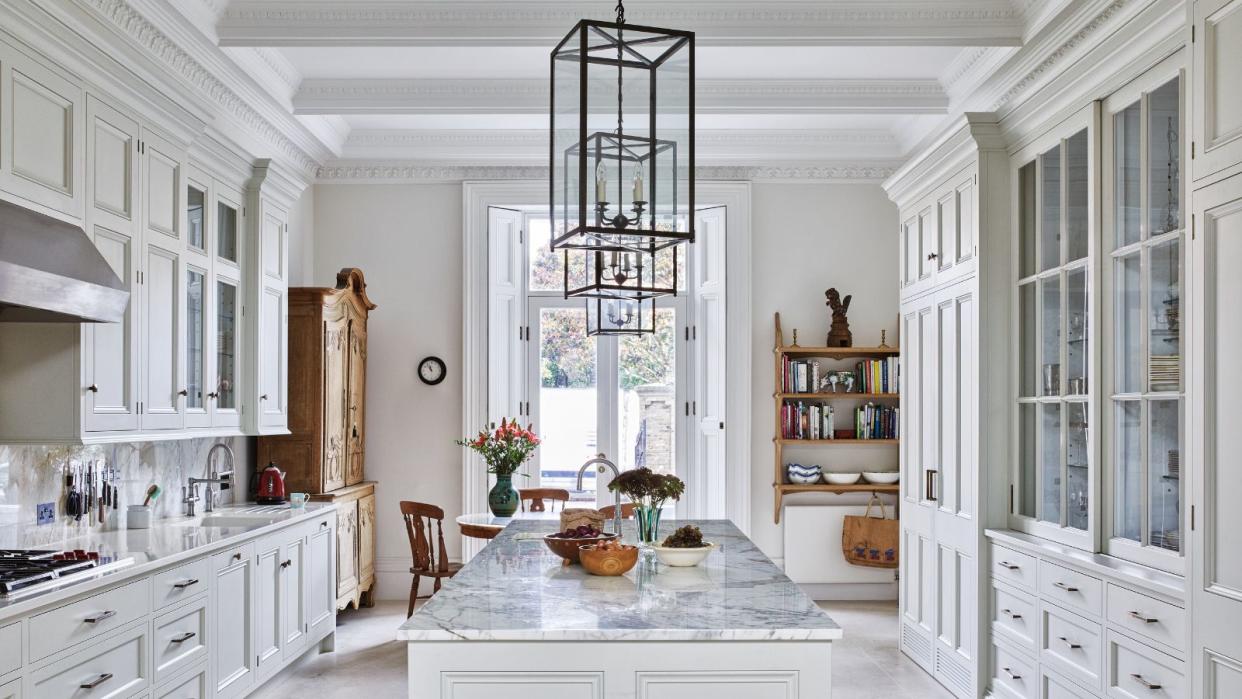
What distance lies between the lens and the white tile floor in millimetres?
4965

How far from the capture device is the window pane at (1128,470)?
355 centimetres

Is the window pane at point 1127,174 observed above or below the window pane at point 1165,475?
above

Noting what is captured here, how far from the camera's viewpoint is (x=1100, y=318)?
3807 mm

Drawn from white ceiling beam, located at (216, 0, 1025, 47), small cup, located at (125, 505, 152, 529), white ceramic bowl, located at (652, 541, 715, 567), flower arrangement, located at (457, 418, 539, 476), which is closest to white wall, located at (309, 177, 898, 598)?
flower arrangement, located at (457, 418, 539, 476)

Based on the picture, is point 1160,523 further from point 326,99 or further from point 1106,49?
point 326,99

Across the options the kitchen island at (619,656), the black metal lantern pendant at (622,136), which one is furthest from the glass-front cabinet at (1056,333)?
the black metal lantern pendant at (622,136)

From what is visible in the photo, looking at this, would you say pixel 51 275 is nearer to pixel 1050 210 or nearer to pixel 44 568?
pixel 44 568

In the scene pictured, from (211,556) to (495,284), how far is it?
357 centimetres

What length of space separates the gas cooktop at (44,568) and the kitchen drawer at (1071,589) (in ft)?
11.2

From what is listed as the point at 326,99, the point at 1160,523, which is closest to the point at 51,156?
the point at 326,99

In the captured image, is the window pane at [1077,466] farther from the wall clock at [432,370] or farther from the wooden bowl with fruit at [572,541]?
the wall clock at [432,370]

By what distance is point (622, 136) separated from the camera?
2.64 metres

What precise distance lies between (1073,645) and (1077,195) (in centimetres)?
178

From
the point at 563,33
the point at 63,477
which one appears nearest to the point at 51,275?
the point at 63,477
